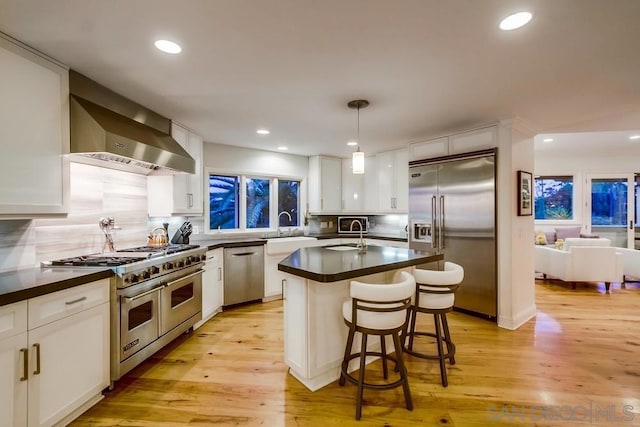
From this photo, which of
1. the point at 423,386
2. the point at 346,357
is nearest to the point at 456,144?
the point at 423,386

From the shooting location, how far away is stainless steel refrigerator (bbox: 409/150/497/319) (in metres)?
3.52

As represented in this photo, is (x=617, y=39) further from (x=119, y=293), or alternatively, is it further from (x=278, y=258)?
(x=278, y=258)

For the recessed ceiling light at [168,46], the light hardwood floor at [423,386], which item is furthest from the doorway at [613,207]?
the recessed ceiling light at [168,46]

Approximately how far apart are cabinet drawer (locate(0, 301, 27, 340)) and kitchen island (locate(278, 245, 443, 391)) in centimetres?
145

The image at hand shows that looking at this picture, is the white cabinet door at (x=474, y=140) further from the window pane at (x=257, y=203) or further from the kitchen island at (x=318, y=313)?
the window pane at (x=257, y=203)

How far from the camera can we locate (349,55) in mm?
2023

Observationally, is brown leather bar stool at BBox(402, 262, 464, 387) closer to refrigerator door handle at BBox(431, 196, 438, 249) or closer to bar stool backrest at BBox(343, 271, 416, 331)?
bar stool backrest at BBox(343, 271, 416, 331)

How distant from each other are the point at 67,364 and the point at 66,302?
1.25ft

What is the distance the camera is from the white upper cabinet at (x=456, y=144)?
3523 millimetres

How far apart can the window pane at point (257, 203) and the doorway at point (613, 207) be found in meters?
6.75

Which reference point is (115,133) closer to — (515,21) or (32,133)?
(32,133)

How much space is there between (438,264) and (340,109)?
7.68ft

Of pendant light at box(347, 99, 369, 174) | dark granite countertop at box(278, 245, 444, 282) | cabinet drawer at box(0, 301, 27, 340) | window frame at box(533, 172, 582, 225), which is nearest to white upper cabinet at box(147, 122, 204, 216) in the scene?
dark granite countertop at box(278, 245, 444, 282)

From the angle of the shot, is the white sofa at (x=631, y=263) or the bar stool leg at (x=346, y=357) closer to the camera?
the bar stool leg at (x=346, y=357)
